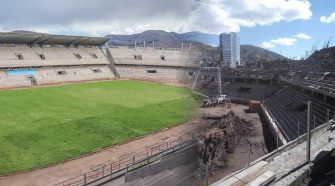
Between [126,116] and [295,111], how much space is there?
11.2 metres

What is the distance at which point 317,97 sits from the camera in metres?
22.6

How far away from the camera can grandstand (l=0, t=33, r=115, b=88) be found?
38.5 metres

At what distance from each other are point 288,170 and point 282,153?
2040 mm

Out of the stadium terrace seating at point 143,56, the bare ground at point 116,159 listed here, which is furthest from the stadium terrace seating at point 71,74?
the bare ground at point 116,159

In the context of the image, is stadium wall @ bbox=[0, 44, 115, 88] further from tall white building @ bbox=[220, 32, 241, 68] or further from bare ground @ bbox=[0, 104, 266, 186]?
bare ground @ bbox=[0, 104, 266, 186]

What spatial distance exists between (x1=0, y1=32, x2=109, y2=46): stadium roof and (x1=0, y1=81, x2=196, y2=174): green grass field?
9.58 m

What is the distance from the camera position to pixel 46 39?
43375 mm

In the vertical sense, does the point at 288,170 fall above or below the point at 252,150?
above

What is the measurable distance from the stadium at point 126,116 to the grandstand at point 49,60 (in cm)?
13

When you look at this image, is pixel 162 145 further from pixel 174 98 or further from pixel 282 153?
pixel 174 98

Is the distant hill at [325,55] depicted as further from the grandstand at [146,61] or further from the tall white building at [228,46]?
the grandstand at [146,61]

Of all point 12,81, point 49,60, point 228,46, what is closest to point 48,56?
point 49,60

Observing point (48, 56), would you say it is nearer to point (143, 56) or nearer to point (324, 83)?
point (143, 56)

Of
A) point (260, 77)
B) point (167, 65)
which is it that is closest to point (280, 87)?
point (260, 77)
